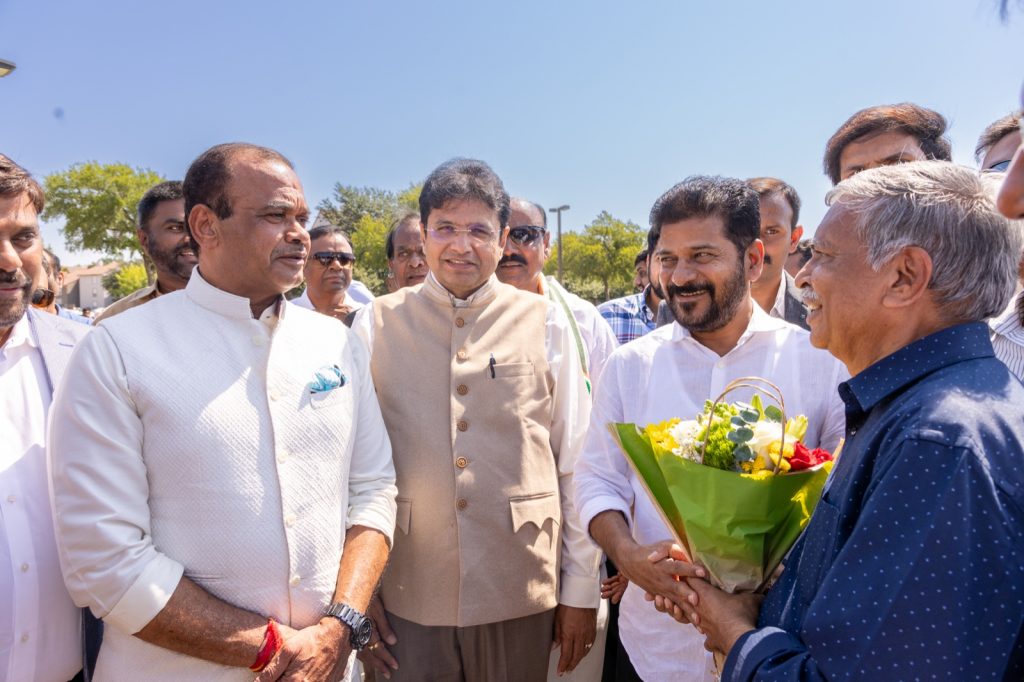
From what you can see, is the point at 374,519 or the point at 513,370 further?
the point at 513,370

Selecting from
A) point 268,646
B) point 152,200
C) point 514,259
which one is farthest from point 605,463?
point 152,200

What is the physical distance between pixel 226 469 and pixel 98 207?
5712cm

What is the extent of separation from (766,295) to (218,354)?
3513mm

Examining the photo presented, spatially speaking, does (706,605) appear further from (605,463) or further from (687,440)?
(605,463)

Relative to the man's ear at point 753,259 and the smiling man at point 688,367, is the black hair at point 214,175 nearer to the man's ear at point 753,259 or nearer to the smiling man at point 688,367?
the smiling man at point 688,367

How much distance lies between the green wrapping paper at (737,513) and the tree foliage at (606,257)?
50.6 meters

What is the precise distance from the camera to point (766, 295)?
14.8 feet

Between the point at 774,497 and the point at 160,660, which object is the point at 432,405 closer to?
the point at 160,660

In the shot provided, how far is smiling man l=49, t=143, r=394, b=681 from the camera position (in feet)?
6.84

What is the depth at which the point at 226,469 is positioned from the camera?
7.36 feet

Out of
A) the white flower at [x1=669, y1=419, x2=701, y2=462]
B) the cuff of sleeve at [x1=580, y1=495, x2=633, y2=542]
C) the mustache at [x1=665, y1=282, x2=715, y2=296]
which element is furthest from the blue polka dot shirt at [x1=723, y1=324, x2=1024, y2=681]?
the mustache at [x1=665, y1=282, x2=715, y2=296]

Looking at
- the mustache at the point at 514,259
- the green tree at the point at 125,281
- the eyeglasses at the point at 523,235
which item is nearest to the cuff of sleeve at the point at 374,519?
the mustache at the point at 514,259

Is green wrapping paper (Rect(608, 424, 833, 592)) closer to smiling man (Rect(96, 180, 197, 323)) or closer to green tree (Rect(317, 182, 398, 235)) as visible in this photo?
smiling man (Rect(96, 180, 197, 323))

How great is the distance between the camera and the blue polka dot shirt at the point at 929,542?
4.17ft
